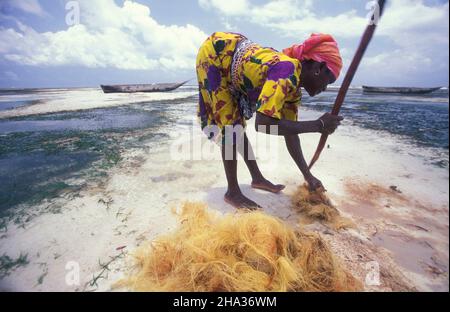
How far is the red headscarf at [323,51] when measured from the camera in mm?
1913

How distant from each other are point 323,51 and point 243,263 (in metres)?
1.67

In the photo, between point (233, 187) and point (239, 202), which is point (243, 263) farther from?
point (233, 187)

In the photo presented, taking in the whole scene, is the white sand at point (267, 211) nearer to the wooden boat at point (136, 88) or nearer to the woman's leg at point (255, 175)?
the woman's leg at point (255, 175)

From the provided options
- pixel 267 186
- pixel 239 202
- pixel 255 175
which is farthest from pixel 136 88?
pixel 239 202

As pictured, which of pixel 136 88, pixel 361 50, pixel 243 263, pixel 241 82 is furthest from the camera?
pixel 136 88

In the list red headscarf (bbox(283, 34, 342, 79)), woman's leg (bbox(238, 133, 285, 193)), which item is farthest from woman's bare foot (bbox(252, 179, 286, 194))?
red headscarf (bbox(283, 34, 342, 79))

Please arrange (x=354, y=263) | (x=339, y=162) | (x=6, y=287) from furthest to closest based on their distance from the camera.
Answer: (x=339, y=162)
(x=354, y=263)
(x=6, y=287)

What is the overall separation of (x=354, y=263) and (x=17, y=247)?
261 centimetres

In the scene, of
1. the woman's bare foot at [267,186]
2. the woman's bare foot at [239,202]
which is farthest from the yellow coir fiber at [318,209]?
the woman's bare foot at [239,202]

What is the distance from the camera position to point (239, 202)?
101 inches
